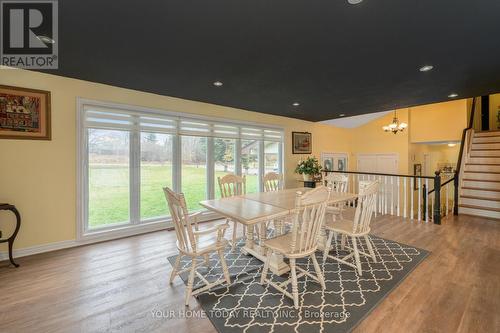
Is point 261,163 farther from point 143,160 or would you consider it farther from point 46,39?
point 46,39

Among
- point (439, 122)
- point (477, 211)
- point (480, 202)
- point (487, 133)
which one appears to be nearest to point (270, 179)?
point (477, 211)

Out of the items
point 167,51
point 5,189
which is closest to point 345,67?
point 167,51

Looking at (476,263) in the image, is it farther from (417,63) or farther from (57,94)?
(57,94)

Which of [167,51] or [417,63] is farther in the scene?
[417,63]

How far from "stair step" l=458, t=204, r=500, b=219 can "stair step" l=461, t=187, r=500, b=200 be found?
0.36 meters

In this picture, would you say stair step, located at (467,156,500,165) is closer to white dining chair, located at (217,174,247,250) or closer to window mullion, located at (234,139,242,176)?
window mullion, located at (234,139,242,176)

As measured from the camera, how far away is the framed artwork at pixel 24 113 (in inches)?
110

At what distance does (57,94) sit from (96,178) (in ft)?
4.28

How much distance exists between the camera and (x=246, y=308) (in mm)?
1942

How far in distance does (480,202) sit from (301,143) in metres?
4.23

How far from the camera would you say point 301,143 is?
6.43 metres

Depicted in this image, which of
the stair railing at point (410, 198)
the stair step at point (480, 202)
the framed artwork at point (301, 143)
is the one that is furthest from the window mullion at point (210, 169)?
the stair step at point (480, 202)

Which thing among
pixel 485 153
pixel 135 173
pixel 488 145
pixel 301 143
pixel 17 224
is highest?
pixel 301 143

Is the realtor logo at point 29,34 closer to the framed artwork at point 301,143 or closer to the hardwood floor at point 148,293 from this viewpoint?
the hardwood floor at point 148,293
